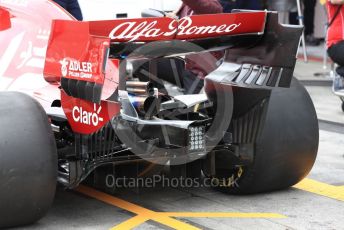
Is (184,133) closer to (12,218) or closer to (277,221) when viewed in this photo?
(277,221)

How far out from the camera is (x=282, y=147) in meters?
5.14

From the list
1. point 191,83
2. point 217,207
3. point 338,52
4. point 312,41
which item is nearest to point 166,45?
point 217,207

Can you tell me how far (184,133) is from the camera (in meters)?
4.62

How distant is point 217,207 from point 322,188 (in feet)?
3.32

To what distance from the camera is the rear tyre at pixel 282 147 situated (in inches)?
200

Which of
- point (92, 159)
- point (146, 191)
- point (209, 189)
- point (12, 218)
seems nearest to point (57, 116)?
point (92, 159)

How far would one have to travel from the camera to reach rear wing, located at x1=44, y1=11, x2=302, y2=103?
13.5 ft

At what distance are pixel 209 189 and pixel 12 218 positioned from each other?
5.71 ft

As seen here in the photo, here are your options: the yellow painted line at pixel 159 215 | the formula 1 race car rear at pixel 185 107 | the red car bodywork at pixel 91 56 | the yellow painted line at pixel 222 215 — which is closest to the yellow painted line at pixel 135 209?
the yellow painted line at pixel 159 215

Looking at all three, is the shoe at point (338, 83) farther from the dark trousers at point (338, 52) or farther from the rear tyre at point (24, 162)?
the rear tyre at point (24, 162)

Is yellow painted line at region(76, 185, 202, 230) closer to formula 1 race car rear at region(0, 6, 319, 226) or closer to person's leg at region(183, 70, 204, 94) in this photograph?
formula 1 race car rear at region(0, 6, 319, 226)

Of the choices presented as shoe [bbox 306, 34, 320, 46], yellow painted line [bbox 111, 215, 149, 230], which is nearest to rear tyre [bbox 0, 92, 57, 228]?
yellow painted line [bbox 111, 215, 149, 230]

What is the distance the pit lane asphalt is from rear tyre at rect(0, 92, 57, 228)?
29 centimetres

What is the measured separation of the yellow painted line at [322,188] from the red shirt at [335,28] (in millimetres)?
2856
